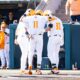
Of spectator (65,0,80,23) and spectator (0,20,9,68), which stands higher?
spectator (65,0,80,23)

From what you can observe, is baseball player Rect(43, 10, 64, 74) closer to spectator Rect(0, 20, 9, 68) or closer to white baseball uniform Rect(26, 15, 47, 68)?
white baseball uniform Rect(26, 15, 47, 68)

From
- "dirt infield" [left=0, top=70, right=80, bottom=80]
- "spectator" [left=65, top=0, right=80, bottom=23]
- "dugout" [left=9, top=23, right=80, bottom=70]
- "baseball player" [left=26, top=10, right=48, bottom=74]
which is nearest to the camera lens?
"dirt infield" [left=0, top=70, right=80, bottom=80]

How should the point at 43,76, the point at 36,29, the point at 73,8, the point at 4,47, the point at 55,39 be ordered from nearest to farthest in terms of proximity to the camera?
the point at 43,76, the point at 36,29, the point at 55,39, the point at 73,8, the point at 4,47

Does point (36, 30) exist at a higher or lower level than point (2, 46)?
higher

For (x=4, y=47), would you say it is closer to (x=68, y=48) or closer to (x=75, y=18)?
(x=68, y=48)

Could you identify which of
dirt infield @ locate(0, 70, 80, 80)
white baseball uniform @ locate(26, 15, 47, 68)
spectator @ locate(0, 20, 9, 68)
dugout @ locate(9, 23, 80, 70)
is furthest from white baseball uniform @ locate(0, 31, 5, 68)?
white baseball uniform @ locate(26, 15, 47, 68)

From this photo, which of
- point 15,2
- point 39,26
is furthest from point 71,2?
point 15,2

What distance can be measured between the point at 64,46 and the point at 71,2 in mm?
1443

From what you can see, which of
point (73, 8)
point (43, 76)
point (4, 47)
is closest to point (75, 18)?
point (73, 8)

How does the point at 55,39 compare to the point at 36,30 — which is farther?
the point at 55,39

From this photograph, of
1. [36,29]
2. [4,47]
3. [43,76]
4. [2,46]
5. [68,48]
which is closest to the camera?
[43,76]

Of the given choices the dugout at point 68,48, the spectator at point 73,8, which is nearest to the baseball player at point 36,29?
the dugout at point 68,48

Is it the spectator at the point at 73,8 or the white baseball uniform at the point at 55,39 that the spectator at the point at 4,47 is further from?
the white baseball uniform at the point at 55,39

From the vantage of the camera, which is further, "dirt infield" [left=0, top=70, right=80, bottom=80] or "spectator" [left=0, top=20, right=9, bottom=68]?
"spectator" [left=0, top=20, right=9, bottom=68]
